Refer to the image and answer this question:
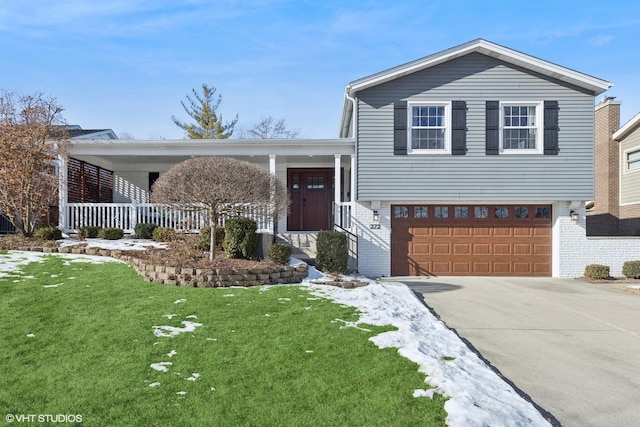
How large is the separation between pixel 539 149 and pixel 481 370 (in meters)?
8.99

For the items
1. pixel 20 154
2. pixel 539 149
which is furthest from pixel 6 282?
pixel 539 149

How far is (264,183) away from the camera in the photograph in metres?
8.59

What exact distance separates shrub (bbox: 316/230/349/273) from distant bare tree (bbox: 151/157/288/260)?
6.06ft

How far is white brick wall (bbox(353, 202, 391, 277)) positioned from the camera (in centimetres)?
1115

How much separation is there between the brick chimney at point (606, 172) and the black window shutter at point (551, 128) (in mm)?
7688

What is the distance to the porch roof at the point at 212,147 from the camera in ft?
37.4

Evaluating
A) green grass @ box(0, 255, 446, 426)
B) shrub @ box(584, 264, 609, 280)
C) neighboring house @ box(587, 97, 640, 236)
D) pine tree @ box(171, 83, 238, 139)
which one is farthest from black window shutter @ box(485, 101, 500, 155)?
pine tree @ box(171, 83, 238, 139)

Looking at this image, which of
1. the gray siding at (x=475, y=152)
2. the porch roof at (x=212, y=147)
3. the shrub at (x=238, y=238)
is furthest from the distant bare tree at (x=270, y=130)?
the shrub at (x=238, y=238)

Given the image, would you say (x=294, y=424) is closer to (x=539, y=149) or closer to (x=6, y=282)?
(x=6, y=282)

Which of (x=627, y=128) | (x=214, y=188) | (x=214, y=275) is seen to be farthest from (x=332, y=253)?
(x=627, y=128)

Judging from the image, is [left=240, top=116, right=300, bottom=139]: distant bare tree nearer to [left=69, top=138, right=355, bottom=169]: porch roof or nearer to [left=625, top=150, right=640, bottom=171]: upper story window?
[left=69, top=138, right=355, bottom=169]: porch roof

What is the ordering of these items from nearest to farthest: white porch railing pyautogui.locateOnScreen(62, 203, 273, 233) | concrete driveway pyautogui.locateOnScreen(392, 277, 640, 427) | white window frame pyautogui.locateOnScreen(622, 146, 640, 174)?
concrete driveway pyautogui.locateOnScreen(392, 277, 640, 427)
white porch railing pyautogui.locateOnScreen(62, 203, 273, 233)
white window frame pyautogui.locateOnScreen(622, 146, 640, 174)

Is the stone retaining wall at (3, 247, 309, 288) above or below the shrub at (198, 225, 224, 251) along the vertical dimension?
below

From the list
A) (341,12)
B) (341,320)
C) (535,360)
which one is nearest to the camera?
(535,360)
